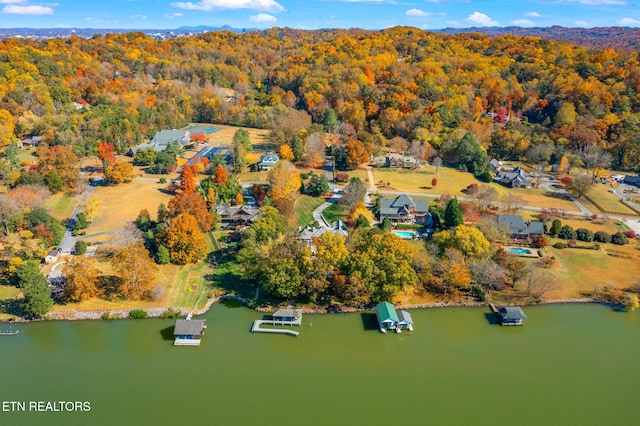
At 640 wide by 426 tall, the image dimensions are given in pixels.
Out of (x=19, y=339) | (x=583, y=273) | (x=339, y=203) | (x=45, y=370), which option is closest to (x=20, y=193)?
(x=19, y=339)

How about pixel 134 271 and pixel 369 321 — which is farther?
pixel 134 271

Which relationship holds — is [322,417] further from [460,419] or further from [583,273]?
[583,273]

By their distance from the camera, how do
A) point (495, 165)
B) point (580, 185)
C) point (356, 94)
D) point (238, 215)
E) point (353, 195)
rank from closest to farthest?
point (238, 215) < point (353, 195) < point (580, 185) < point (495, 165) < point (356, 94)

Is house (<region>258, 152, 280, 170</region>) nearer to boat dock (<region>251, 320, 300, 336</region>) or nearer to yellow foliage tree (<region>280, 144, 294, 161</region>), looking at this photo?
yellow foliage tree (<region>280, 144, 294, 161</region>)

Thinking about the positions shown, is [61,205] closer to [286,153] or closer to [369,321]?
[286,153]

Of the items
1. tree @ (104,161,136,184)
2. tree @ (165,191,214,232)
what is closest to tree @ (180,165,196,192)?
tree @ (165,191,214,232)

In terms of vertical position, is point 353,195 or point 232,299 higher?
point 353,195

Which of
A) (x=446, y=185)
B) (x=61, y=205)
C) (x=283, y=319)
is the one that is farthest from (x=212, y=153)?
(x=283, y=319)
